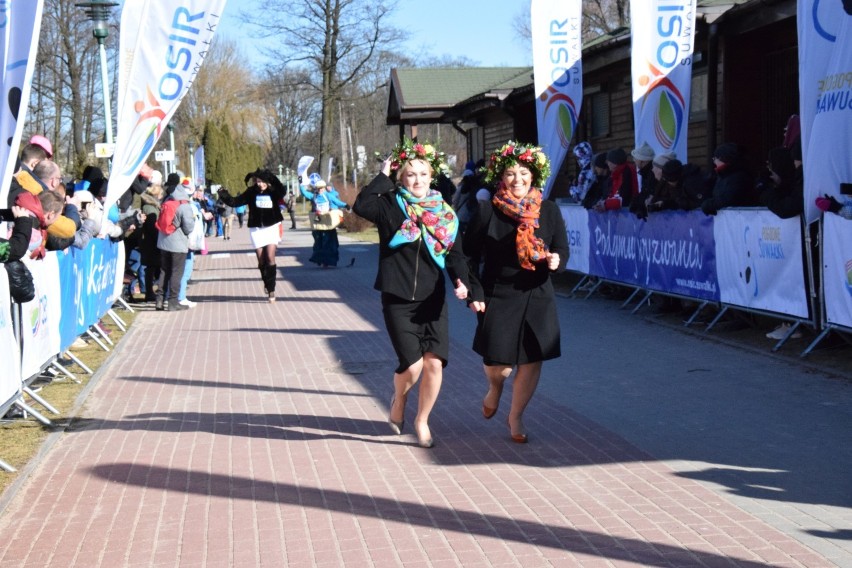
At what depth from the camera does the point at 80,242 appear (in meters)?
10.7

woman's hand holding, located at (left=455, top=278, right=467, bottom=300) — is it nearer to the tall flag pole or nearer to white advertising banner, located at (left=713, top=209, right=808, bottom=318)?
white advertising banner, located at (left=713, top=209, right=808, bottom=318)

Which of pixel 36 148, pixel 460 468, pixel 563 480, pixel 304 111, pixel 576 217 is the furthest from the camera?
pixel 304 111

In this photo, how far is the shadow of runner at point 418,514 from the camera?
488 centimetres

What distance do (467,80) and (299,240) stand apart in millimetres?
7372

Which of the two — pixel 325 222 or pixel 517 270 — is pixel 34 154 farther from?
pixel 325 222

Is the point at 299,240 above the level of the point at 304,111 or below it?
below

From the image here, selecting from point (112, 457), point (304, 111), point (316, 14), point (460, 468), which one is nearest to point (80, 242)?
point (112, 457)

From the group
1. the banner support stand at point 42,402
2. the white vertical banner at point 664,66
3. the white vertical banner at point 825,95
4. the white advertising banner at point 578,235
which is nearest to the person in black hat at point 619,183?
the white vertical banner at point 664,66

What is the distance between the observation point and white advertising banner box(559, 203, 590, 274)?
51.1 feet

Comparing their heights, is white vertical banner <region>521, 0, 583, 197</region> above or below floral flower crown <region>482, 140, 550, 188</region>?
above

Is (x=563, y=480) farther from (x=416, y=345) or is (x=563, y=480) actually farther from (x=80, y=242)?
(x=80, y=242)

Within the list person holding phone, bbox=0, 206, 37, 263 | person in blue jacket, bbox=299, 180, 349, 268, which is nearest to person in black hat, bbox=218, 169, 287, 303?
person in blue jacket, bbox=299, 180, 349, 268

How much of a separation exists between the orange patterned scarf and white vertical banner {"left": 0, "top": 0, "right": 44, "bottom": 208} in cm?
299

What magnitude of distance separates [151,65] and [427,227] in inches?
180
